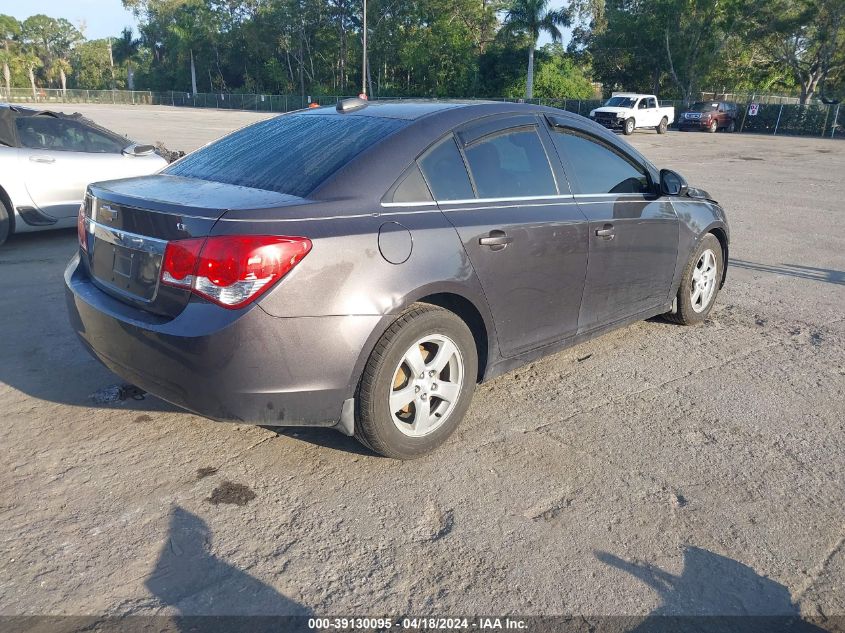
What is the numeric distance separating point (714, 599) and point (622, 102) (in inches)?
1404

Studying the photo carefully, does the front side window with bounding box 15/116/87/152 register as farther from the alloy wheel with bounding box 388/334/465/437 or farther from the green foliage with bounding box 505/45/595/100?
the green foliage with bounding box 505/45/595/100

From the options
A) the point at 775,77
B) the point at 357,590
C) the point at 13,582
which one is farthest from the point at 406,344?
the point at 775,77

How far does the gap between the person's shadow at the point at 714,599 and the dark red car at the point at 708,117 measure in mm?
40449

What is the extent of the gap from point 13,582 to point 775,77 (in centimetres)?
6880

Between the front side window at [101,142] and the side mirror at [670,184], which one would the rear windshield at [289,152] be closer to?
the side mirror at [670,184]

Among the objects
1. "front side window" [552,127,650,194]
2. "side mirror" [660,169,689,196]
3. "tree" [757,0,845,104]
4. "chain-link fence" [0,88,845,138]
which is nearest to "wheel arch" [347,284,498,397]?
"front side window" [552,127,650,194]

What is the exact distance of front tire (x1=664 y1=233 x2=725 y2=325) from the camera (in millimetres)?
5281

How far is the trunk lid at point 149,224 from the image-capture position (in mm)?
2986

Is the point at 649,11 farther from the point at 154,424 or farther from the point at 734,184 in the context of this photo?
the point at 154,424

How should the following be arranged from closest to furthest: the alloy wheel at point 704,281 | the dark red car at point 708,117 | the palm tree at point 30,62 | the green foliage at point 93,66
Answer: the alloy wheel at point 704,281
the dark red car at point 708,117
the palm tree at point 30,62
the green foliage at point 93,66

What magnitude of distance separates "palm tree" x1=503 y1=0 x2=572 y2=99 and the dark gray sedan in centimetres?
5225

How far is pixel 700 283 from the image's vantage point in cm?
551

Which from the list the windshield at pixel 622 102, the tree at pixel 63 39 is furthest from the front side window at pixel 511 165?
the tree at pixel 63 39

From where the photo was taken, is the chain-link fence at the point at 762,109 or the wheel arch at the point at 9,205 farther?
the chain-link fence at the point at 762,109
